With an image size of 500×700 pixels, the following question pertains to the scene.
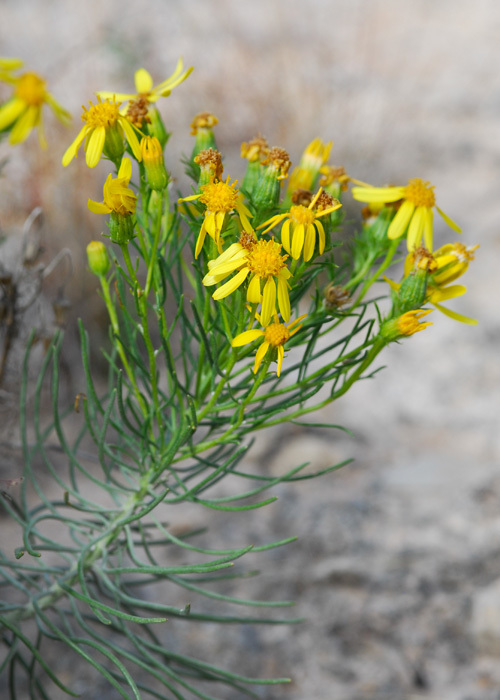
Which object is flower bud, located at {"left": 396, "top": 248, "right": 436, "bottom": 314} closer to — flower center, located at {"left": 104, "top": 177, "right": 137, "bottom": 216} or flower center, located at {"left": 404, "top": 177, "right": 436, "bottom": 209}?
flower center, located at {"left": 404, "top": 177, "right": 436, "bottom": 209}

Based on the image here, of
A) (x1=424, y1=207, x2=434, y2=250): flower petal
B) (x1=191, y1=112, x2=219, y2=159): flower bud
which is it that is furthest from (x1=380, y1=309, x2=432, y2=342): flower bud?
(x1=191, y1=112, x2=219, y2=159): flower bud

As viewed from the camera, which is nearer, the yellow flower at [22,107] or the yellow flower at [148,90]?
the yellow flower at [148,90]

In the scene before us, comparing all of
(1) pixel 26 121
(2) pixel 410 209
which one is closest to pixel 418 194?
(2) pixel 410 209

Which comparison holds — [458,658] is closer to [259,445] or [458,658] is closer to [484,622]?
[484,622]

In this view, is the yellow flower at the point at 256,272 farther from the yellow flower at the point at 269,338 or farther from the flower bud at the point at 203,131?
the flower bud at the point at 203,131

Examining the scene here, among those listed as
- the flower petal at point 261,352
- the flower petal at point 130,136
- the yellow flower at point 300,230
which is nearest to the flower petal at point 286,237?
the yellow flower at point 300,230

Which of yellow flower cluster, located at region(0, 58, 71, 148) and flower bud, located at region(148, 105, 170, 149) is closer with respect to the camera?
flower bud, located at region(148, 105, 170, 149)

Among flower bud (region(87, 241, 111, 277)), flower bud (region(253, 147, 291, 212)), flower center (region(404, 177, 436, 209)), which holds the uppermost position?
flower center (region(404, 177, 436, 209))

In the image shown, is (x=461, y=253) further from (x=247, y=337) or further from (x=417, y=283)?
(x=247, y=337)
